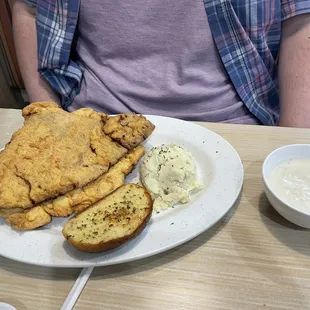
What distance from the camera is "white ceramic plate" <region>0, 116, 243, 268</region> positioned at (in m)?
0.73

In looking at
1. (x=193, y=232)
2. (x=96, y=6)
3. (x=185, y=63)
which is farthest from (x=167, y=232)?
(x=96, y=6)

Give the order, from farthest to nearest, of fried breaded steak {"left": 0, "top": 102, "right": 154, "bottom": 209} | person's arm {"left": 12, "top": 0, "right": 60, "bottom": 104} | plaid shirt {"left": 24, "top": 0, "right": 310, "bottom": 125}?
person's arm {"left": 12, "top": 0, "right": 60, "bottom": 104}, plaid shirt {"left": 24, "top": 0, "right": 310, "bottom": 125}, fried breaded steak {"left": 0, "top": 102, "right": 154, "bottom": 209}

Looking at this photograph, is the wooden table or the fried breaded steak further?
the fried breaded steak

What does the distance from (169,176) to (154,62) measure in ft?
1.50

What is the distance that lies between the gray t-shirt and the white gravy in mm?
414

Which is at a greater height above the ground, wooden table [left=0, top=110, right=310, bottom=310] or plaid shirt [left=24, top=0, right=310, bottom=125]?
plaid shirt [left=24, top=0, right=310, bottom=125]

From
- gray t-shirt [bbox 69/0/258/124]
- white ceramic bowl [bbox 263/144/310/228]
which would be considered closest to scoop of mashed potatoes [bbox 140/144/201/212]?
white ceramic bowl [bbox 263/144/310/228]

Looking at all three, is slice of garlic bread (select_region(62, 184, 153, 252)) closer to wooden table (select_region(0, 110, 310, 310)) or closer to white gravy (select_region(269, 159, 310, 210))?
wooden table (select_region(0, 110, 310, 310))

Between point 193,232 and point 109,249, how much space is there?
0.53 ft

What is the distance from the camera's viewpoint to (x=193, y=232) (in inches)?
29.6

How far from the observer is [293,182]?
797 millimetres

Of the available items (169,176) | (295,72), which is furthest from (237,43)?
(169,176)

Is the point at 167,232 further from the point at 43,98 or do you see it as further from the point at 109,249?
the point at 43,98

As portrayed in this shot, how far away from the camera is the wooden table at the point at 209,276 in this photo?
0.69 metres
